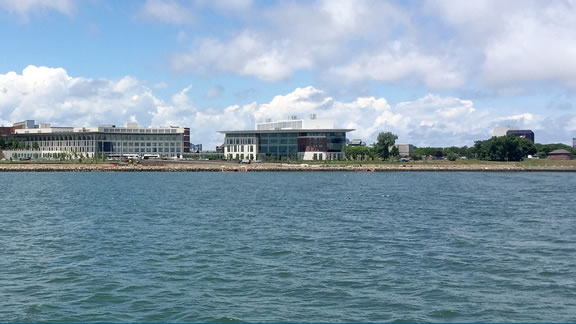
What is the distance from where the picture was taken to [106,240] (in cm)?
3456

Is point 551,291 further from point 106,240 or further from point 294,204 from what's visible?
point 294,204

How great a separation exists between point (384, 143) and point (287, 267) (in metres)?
173

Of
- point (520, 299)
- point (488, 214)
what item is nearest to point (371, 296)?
point (520, 299)

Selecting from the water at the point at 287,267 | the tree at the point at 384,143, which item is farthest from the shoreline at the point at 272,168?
the water at the point at 287,267

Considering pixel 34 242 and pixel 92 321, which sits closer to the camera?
pixel 92 321

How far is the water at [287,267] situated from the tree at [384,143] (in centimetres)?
14651

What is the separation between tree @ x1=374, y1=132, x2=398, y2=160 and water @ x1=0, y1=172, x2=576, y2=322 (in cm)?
14651

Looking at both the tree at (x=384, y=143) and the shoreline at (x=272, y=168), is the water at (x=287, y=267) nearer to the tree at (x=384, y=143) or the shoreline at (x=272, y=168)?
the shoreline at (x=272, y=168)

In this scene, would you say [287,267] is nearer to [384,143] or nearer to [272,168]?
[272,168]

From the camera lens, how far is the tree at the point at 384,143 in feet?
643

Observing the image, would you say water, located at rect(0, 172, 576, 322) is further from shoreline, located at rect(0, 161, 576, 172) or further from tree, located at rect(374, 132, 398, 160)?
tree, located at rect(374, 132, 398, 160)

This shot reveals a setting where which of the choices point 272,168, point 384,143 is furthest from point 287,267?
point 384,143

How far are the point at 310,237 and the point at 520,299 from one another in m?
16.1

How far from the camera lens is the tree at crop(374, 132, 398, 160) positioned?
196000mm
